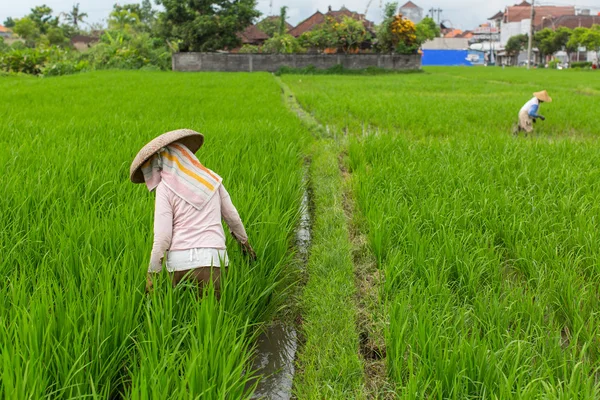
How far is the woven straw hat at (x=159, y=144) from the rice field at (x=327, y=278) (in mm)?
321

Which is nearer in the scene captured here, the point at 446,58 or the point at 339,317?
the point at 339,317

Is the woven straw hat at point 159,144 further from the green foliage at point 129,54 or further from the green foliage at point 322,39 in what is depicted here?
the green foliage at point 322,39

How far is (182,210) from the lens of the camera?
1.68 metres

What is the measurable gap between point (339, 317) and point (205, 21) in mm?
24498

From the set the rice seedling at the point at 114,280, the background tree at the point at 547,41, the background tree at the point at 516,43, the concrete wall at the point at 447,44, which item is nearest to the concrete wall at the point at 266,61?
the rice seedling at the point at 114,280

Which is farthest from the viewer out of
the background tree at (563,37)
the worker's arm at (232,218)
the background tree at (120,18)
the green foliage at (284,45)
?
the background tree at (563,37)

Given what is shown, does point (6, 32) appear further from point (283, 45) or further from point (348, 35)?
point (348, 35)

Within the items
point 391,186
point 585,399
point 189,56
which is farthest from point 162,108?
point 189,56

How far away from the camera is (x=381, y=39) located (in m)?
26.1

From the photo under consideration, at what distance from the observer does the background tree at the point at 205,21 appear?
24.5m

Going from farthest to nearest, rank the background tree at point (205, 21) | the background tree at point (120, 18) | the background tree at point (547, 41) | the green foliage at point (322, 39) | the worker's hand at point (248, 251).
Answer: the background tree at point (547, 41) < the background tree at point (120, 18) < the green foliage at point (322, 39) < the background tree at point (205, 21) < the worker's hand at point (248, 251)

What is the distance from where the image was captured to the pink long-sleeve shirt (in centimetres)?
162

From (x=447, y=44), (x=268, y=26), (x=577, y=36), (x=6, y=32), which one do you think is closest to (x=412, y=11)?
(x=447, y=44)

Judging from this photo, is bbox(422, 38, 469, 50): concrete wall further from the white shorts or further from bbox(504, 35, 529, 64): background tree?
the white shorts
